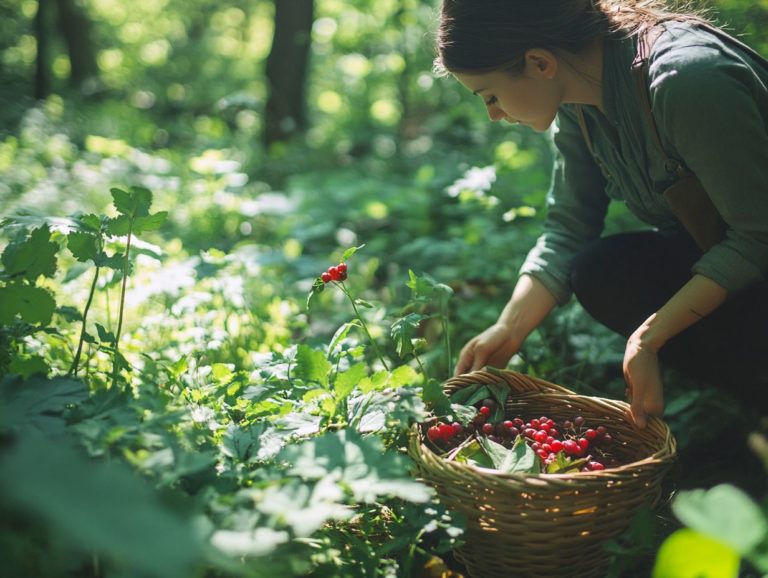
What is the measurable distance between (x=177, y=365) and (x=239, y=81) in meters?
9.31

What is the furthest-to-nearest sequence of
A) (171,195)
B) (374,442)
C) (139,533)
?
(171,195) < (374,442) < (139,533)

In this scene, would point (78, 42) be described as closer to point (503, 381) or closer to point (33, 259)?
point (33, 259)

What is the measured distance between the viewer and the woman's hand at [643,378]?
147 centimetres

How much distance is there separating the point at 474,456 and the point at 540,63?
3.04ft

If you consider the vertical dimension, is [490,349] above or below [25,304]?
below

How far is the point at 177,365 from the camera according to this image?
61.6 inches

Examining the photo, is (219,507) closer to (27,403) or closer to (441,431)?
(27,403)

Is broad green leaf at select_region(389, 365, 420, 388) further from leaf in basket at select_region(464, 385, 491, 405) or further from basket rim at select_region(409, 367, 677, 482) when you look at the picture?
leaf in basket at select_region(464, 385, 491, 405)

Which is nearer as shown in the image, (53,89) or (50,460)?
(50,460)

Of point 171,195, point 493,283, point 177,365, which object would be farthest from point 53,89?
point 177,365

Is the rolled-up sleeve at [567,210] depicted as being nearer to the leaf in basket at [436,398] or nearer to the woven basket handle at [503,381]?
the woven basket handle at [503,381]

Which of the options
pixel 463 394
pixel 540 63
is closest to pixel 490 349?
pixel 463 394

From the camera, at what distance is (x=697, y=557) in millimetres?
813

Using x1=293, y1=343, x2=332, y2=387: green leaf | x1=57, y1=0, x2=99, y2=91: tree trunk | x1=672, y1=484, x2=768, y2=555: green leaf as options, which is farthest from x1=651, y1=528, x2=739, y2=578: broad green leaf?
x1=57, y1=0, x2=99, y2=91: tree trunk
